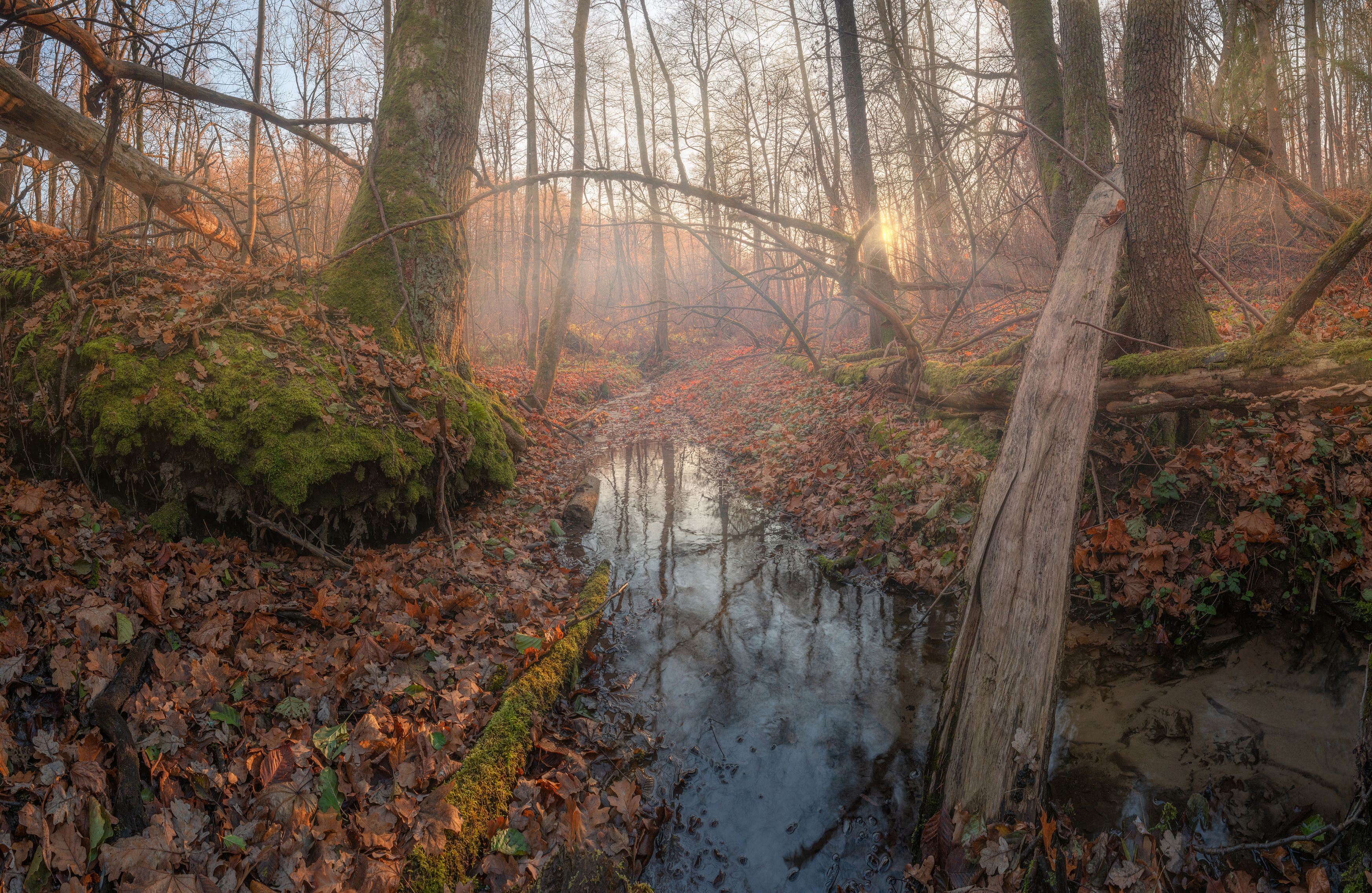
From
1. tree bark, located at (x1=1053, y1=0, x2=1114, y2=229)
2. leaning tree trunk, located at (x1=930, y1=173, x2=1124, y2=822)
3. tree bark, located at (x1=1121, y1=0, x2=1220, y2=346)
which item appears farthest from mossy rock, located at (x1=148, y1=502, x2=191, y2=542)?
tree bark, located at (x1=1053, y1=0, x2=1114, y2=229)

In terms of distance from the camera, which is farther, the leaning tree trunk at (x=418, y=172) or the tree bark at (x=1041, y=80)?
the tree bark at (x=1041, y=80)

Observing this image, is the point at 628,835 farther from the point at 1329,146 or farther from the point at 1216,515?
the point at 1329,146

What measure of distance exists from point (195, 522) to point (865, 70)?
1071cm

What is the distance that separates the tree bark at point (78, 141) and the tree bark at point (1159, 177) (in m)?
9.64

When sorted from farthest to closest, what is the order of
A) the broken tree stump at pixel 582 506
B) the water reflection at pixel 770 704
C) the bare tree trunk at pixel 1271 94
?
the bare tree trunk at pixel 1271 94 < the broken tree stump at pixel 582 506 < the water reflection at pixel 770 704

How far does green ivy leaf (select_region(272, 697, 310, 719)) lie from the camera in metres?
2.89

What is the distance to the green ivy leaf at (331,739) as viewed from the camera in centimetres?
273

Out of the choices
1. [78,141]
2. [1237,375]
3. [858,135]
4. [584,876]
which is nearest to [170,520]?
[584,876]

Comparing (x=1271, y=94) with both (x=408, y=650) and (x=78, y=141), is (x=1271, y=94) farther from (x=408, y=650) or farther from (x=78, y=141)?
(x=78, y=141)

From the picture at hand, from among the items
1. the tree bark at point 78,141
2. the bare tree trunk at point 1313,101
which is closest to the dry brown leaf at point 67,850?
the tree bark at point 78,141

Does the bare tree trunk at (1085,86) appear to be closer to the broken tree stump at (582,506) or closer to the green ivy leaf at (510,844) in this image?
the broken tree stump at (582,506)

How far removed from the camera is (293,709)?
9.60ft

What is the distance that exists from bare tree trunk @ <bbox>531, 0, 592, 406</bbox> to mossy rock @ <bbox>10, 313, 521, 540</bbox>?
6034mm

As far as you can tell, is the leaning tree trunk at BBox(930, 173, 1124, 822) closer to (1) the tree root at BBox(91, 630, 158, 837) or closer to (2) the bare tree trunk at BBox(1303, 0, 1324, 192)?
(1) the tree root at BBox(91, 630, 158, 837)
